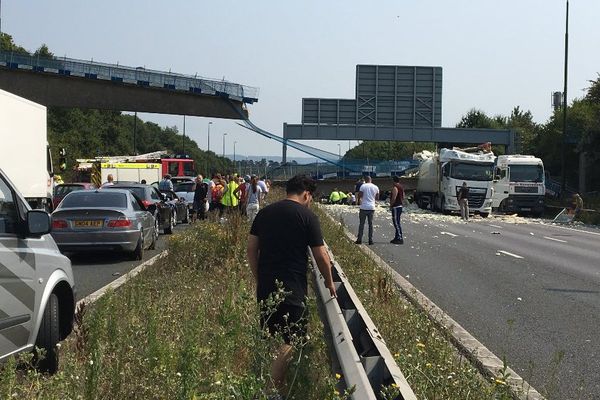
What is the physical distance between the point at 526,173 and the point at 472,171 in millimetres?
3825

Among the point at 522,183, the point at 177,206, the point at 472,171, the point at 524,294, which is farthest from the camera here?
the point at 522,183

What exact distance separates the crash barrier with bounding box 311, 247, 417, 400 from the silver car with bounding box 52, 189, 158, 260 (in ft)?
29.1

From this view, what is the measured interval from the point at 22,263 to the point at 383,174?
63.8 metres

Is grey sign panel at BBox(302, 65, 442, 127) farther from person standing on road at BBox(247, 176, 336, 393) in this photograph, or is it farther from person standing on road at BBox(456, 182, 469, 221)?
person standing on road at BBox(247, 176, 336, 393)

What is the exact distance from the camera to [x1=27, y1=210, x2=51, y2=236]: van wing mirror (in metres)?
5.76

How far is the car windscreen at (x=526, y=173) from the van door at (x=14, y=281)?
39.2 metres

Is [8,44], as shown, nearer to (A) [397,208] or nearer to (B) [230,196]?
(B) [230,196]

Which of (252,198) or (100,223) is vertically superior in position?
(252,198)

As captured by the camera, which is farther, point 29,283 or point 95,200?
point 95,200

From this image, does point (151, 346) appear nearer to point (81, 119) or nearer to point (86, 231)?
point (86, 231)

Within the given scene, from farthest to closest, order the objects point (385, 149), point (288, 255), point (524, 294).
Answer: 1. point (385, 149)
2. point (524, 294)
3. point (288, 255)

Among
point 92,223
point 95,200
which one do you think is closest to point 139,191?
point 95,200

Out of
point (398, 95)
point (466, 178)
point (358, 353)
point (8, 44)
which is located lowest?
point (358, 353)

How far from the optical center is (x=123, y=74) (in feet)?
152
